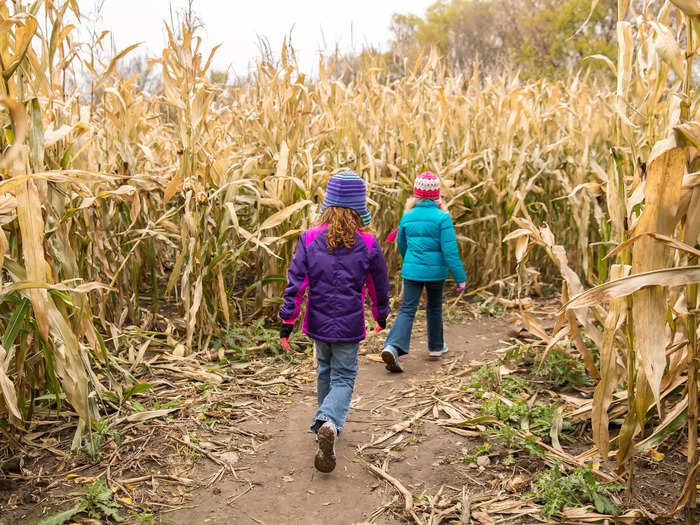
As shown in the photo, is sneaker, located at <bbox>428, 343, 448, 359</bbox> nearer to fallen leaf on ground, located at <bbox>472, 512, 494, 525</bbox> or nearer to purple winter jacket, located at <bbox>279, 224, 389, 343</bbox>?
purple winter jacket, located at <bbox>279, 224, 389, 343</bbox>

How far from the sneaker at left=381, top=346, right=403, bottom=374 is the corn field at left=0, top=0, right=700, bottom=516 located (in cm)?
102

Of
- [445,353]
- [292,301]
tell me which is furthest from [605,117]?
[292,301]

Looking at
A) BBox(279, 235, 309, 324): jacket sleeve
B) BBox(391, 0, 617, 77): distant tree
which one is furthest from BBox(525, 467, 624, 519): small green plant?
BBox(391, 0, 617, 77): distant tree

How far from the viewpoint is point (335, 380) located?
9.66 ft

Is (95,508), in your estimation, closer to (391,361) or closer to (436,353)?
(391,361)

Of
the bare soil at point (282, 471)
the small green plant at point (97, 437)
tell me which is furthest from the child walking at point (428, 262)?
the small green plant at point (97, 437)

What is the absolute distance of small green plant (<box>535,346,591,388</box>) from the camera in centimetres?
348

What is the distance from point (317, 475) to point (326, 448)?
0.16 metres

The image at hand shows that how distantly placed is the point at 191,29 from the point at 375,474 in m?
2.79

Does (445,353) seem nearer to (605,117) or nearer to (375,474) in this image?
(375,474)

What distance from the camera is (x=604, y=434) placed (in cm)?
220

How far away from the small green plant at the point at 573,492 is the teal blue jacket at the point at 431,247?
74.9 inches

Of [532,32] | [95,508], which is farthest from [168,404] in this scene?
[532,32]

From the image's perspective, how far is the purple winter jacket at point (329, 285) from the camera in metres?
2.90
